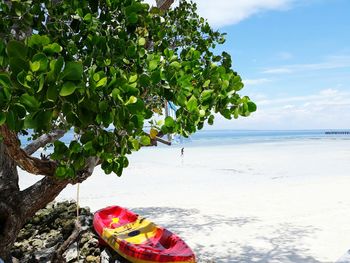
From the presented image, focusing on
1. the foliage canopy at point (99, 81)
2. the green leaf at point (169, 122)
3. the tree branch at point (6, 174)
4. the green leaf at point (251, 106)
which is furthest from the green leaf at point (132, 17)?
the tree branch at point (6, 174)

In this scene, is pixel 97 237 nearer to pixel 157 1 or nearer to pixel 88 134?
pixel 157 1

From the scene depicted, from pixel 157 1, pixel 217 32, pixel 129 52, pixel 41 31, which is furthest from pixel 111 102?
pixel 217 32

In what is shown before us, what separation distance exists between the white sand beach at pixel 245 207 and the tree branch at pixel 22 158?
5539 millimetres

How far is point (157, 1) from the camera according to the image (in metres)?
6.03

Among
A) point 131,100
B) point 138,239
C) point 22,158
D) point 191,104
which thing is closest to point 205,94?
point 191,104

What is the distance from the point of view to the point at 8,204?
583 cm

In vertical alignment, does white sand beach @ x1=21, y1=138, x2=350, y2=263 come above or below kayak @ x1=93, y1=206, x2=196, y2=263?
below

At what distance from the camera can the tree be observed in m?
1.70

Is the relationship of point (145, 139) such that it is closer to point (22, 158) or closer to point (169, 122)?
point (169, 122)

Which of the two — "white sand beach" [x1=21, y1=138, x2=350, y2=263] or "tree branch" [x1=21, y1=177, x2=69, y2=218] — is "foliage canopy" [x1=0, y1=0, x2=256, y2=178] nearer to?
"tree branch" [x1=21, y1=177, x2=69, y2=218]

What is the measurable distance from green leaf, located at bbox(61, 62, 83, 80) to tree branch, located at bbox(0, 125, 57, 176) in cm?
214

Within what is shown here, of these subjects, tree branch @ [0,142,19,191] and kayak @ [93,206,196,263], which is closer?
tree branch @ [0,142,19,191]

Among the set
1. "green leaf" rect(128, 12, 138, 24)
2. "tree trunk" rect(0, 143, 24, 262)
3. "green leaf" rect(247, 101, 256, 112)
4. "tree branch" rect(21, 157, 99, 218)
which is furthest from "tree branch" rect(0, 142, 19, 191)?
"green leaf" rect(247, 101, 256, 112)

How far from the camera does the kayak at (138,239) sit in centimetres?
701
